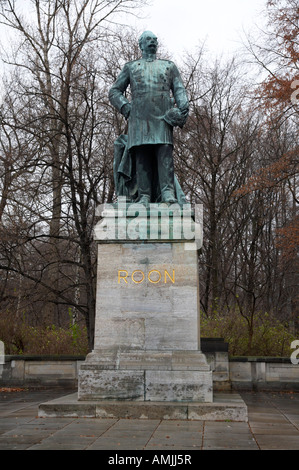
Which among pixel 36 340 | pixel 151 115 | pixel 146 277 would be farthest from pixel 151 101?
pixel 36 340

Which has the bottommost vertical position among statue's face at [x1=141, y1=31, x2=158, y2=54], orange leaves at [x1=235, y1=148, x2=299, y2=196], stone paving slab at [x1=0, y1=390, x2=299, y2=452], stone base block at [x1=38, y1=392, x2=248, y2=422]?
stone paving slab at [x1=0, y1=390, x2=299, y2=452]

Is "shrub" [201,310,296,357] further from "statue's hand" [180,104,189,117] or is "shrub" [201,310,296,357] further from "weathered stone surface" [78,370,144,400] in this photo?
"statue's hand" [180,104,189,117]

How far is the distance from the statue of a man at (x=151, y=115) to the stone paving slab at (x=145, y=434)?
3.51 m

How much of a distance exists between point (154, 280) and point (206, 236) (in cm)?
1558

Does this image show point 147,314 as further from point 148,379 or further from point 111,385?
point 111,385

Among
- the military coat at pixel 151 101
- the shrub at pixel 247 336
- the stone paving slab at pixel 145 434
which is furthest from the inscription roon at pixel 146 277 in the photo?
the shrub at pixel 247 336

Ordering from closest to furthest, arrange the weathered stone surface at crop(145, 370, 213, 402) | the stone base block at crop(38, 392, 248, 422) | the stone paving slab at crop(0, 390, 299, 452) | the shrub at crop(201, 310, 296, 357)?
the stone paving slab at crop(0, 390, 299, 452), the stone base block at crop(38, 392, 248, 422), the weathered stone surface at crop(145, 370, 213, 402), the shrub at crop(201, 310, 296, 357)

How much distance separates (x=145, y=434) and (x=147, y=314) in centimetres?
223

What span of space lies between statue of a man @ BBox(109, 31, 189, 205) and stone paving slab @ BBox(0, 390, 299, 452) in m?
3.51

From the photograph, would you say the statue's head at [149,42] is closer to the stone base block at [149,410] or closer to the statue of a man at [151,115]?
the statue of a man at [151,115]

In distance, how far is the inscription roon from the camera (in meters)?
8.12

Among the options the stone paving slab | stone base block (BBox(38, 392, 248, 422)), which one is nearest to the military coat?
stone base block (BBox(38, 392, 248, 422))

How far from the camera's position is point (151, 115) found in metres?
8.98
